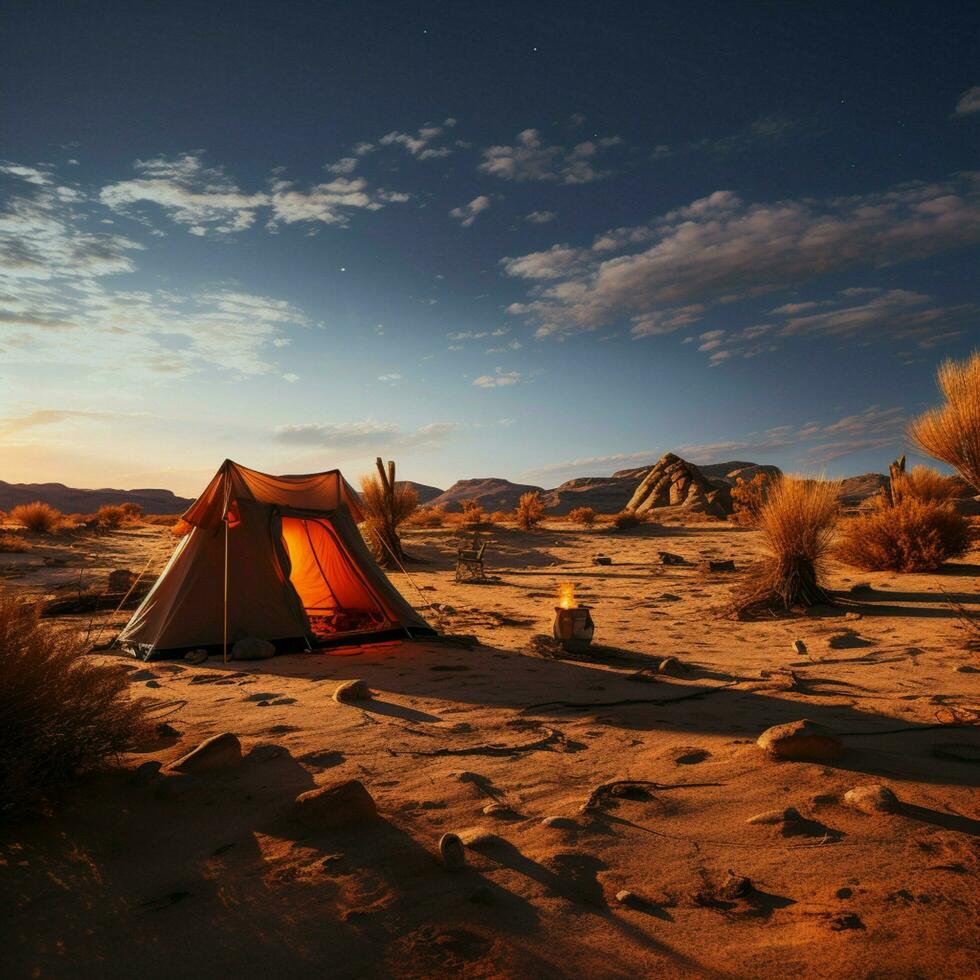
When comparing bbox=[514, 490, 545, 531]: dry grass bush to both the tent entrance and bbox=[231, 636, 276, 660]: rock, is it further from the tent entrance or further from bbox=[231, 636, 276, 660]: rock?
bbox=[231, 636, 276, 660]: rock

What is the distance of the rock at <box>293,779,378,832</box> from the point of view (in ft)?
10.0

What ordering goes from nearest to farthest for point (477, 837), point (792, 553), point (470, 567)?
1. point (477, 837)
2. point (792, 553)
3. point (470, 567)

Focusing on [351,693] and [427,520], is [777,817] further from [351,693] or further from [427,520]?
[427,520]

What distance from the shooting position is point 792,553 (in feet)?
29.4

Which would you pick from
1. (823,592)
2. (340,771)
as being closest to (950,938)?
(340,771)

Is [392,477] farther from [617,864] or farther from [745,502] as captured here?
[617,864]

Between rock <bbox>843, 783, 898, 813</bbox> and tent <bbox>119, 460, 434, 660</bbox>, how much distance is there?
554 cm

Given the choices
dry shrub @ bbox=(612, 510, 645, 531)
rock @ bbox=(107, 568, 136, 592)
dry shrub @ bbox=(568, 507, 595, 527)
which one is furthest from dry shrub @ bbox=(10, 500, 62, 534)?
dry shrub @ bbox=(612, 510, 645, 531)

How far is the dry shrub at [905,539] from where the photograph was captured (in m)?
10.8

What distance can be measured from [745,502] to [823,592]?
12660mm

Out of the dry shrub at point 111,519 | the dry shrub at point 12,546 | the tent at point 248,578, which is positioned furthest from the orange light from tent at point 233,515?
the dry shrub at point 111,519

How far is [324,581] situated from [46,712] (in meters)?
6.64

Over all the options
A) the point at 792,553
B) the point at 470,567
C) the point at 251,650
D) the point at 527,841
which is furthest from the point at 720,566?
the point at 527,841

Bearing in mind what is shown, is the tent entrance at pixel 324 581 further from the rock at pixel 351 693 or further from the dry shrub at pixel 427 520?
the dry shrub at pixel 427 520
